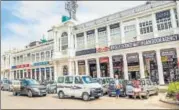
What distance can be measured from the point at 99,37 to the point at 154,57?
9526 mm

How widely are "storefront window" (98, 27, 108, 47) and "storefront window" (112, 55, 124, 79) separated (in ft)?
9.37

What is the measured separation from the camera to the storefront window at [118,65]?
28031mm

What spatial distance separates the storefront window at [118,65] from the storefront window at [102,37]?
112 inches

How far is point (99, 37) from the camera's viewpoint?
30938 mm

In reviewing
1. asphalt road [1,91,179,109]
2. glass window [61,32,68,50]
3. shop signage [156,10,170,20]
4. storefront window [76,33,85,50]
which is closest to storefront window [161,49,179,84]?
shop signage [156,10,170,20]

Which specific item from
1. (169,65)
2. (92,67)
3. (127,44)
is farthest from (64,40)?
(169,65)

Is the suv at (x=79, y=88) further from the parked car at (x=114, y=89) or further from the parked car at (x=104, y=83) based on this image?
the parked car at (x=104, y=83)

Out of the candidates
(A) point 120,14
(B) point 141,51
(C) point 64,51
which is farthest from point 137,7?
(C) point 64,51

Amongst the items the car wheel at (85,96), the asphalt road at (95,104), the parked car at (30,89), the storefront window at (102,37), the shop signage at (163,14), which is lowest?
the asphalt road at (95,104)

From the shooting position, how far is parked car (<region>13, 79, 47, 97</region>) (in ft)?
62.7

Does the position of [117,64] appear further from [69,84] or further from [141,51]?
[69,84]

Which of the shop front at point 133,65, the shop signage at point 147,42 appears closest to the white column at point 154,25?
the shop signage at point 147,42

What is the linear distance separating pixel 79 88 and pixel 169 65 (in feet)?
42.5

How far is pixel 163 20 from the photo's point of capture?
→ 24266 mm
